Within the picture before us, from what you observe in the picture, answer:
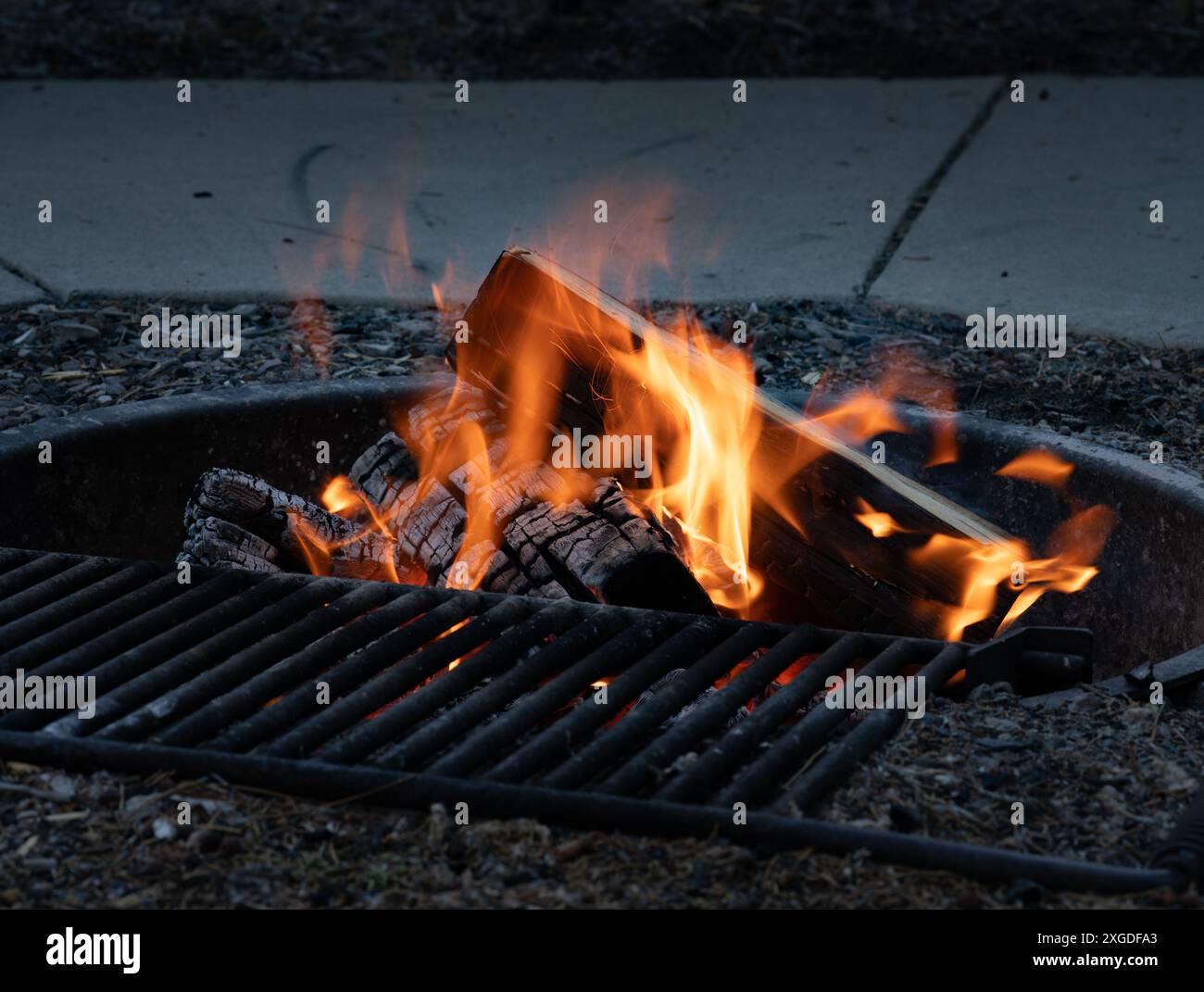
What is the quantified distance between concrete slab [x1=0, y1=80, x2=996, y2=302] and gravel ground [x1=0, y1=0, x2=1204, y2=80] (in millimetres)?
184

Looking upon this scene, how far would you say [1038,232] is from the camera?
189 inches

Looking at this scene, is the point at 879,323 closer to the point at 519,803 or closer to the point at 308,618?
the point at 308,618

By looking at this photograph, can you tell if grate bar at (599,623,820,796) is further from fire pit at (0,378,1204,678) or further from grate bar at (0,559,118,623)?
grate bar at (0,559,118,623)

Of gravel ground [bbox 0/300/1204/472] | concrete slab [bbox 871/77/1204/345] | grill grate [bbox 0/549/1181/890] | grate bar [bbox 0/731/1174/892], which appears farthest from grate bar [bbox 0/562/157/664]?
concrete slab [bbox 871/77/1204/345]

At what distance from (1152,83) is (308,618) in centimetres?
515

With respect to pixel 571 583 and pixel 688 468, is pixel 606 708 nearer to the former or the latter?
pixel 571 583

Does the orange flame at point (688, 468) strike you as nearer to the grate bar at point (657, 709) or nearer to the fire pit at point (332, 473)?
the fire pit at point (332, 473)

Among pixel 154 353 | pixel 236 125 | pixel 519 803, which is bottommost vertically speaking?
pixel 519 803

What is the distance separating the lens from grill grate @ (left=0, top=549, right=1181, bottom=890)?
1.96 meters

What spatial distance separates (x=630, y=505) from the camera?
9.14 ft

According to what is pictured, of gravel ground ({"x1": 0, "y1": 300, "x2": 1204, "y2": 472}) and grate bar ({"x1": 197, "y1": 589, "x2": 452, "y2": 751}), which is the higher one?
gravel ground ({"x1": 0, "y1": 300, "x2": 1204, "y2": 472})

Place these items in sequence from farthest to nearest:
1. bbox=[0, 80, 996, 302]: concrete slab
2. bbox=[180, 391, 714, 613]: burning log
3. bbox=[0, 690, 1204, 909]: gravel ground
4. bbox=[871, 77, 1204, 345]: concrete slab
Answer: bbox=[0, 80, 996, 302]: concrete slab, bbox=[871, 77, 1204, 345]: concrete slab, bbox=[180, 391, 714, 613]: burning log, bbox=[0, 690, 1204, 909]: gravel ground

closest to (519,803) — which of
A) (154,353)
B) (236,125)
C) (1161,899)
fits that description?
(1161,899)
